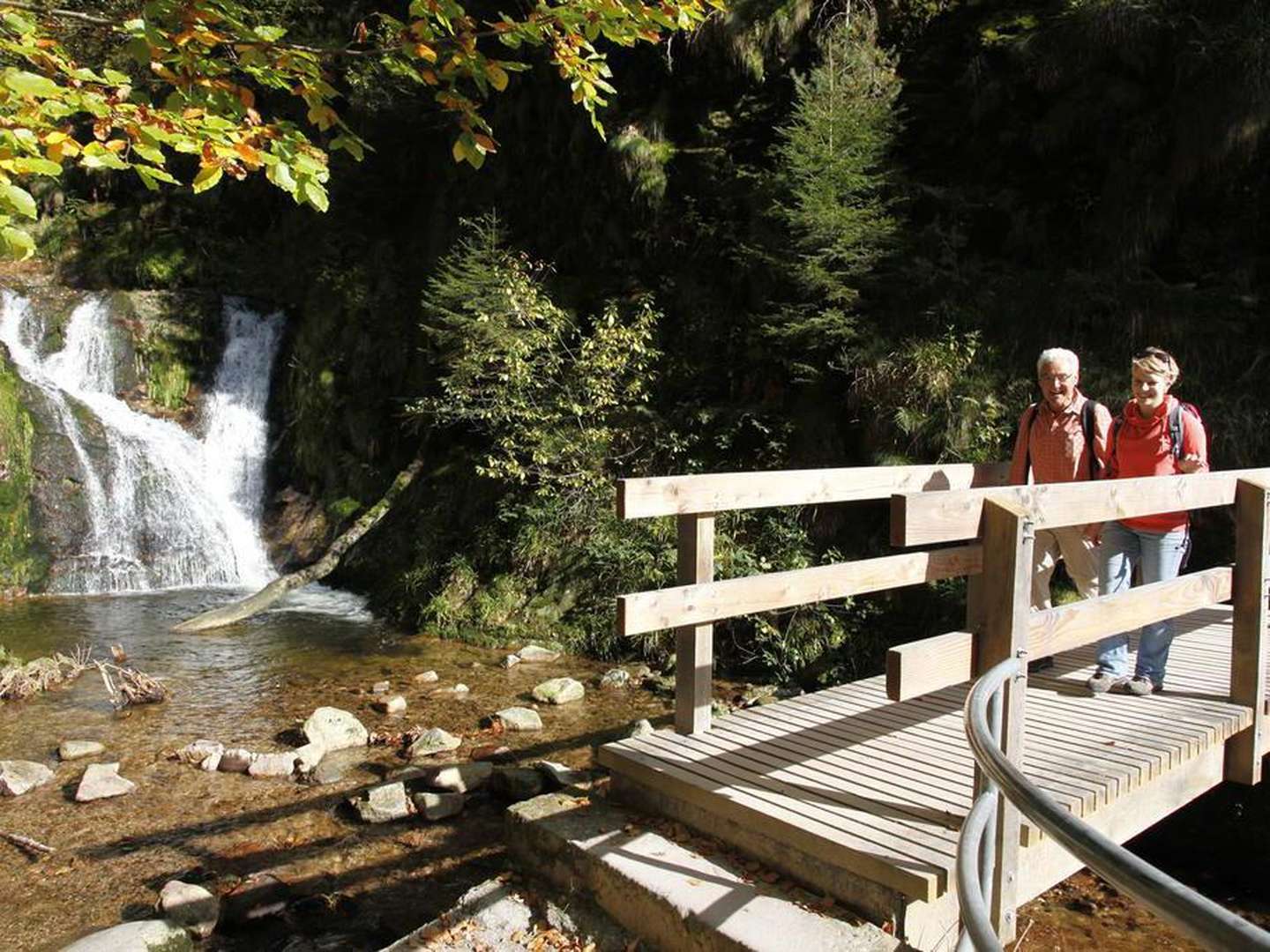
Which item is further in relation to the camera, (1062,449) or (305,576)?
(305,576)

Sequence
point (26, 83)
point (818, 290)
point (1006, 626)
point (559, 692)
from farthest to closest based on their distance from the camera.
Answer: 1. point (818, 290)
2. point (559, 692)
3. point (1006, 626)
4. point (26, 83)

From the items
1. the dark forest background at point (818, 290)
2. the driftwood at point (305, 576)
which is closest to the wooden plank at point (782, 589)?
the dark forest background at point (818, 290)

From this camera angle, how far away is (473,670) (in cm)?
968

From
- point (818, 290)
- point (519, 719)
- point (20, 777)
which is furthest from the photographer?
point (818, 290)

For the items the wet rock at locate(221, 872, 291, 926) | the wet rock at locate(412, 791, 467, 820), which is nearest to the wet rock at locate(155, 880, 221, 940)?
the wet rock at locate(221, 872, 291, 926)

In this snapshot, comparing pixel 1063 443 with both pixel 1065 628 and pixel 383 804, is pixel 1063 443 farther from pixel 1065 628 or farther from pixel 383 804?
pixel 383 804

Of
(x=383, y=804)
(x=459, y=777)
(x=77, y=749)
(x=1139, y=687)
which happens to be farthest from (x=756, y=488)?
(x=77, y=749)

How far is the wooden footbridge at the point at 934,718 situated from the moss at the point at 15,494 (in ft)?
41.8

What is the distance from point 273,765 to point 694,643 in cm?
412

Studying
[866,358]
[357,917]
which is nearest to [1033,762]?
[357,917]

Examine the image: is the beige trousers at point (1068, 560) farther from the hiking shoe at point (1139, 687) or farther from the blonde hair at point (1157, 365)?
the blonde hair at point (1157, 365)

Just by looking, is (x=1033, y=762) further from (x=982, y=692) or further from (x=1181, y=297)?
(x=1181, y=297)

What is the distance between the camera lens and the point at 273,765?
6871mm

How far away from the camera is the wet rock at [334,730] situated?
7.33m
